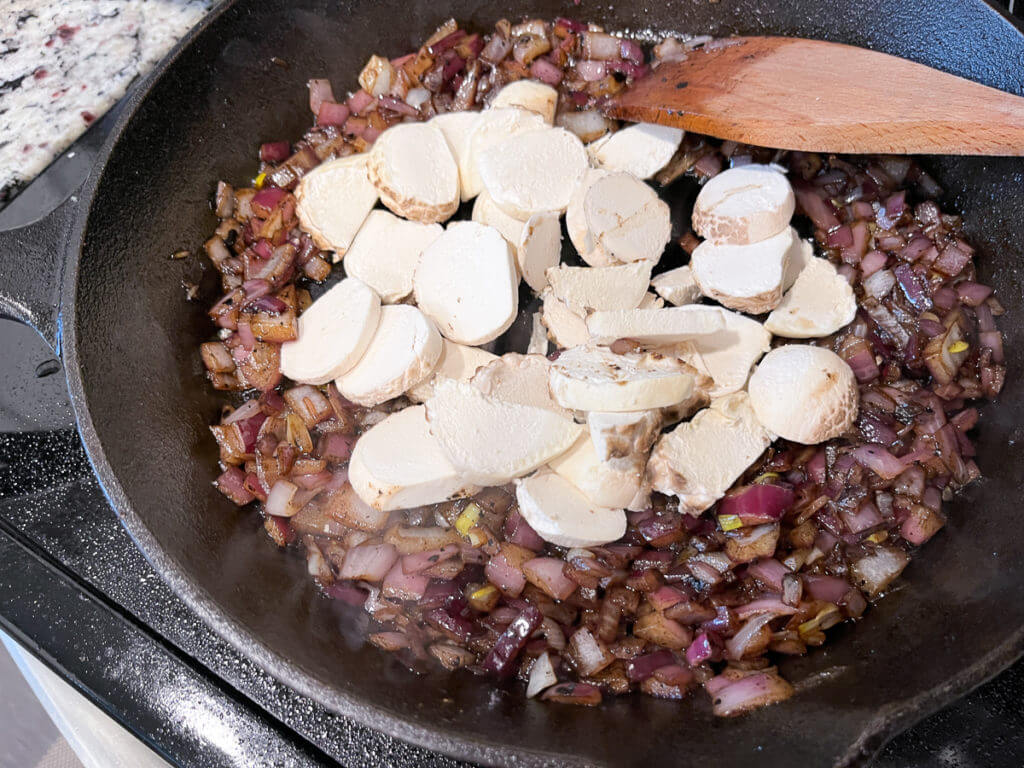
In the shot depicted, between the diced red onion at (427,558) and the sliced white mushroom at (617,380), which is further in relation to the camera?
the diced red onion at (427,558)

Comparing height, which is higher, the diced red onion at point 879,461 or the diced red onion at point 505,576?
the diced red onion at point 879,461

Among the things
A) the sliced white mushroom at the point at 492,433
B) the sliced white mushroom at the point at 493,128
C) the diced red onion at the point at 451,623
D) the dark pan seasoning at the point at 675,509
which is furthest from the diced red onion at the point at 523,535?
Result: the sliced white mushroom at the point at 493,128

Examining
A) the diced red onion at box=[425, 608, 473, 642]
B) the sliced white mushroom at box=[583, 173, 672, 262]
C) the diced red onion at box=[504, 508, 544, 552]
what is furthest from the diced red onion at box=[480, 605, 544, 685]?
→ the sliced white mushroom at box=[583, 173, 672, 262]

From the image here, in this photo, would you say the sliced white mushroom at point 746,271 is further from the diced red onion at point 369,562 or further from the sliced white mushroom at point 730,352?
the diced red onion at point 369,562

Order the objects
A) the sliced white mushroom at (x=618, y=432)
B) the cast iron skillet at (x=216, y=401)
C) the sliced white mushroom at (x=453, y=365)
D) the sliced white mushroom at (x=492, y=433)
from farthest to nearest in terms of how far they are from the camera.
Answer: the sliced white mushroom at (x=453, y=365), the sliced white mushroom at (x=492, y=433), the sliced white mushroom at (x=618, y=432), the cast iron skillet at (x=216, y=401)

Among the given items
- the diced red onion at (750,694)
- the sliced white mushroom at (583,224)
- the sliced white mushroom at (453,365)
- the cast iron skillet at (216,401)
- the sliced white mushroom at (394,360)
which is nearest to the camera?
the cast iron skillet at (216,401)

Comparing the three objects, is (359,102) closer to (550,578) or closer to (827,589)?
(550,578)

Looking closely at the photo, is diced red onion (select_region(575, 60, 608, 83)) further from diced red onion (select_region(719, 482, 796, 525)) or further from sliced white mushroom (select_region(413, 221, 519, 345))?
diced red onion (select_region(719, 482, 796, 525))
